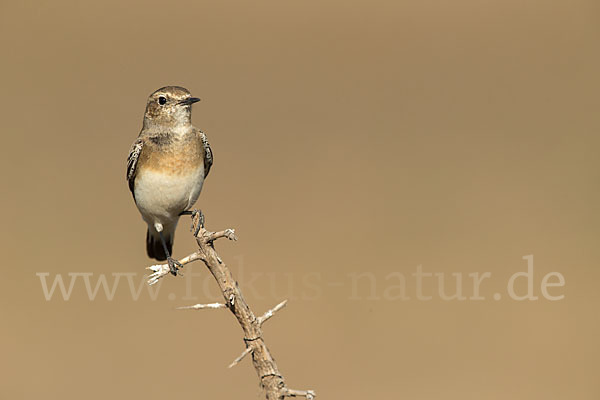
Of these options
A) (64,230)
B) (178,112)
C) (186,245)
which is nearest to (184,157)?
(178,112)

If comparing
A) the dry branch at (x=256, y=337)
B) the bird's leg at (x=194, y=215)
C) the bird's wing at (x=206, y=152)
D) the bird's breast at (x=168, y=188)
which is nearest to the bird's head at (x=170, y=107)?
the bird's wing at (x=206, y=152)

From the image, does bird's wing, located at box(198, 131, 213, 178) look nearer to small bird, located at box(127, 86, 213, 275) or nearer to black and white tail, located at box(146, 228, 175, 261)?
small bird, located at box(127, 86, 213, 275)

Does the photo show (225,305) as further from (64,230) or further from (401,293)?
(64,230)

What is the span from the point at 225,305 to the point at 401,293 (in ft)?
20.3

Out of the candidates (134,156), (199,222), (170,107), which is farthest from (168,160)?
(199,222)

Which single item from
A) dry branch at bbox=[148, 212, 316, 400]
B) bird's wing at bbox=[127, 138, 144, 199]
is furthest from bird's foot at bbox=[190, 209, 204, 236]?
bird's wing at bbox=[127, 138, 144, 199]

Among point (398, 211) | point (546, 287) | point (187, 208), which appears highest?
point (398, 211)

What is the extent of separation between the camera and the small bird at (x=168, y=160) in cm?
650

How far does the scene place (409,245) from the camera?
1171 cm

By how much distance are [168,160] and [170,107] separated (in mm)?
536

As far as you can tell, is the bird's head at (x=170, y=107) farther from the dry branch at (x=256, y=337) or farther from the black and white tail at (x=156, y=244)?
the dry branch at (x=256, y=337)

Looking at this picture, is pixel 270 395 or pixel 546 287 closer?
pixel 270 395

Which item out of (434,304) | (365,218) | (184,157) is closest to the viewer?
(184,157)

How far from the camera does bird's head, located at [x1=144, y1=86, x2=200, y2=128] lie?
6.70 metres
